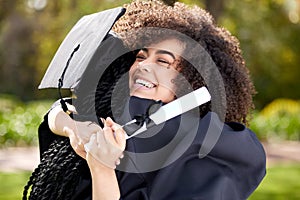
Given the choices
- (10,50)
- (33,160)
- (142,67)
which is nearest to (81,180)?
(142,67)

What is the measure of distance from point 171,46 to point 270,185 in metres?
6.00

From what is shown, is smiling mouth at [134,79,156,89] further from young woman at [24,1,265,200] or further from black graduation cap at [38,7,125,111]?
black graduation cap at [38,7,125,111]

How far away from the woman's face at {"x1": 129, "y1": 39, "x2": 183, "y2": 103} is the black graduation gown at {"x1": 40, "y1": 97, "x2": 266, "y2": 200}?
6 centimetres

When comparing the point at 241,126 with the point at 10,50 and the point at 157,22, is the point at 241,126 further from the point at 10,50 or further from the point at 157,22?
the point at 10,50

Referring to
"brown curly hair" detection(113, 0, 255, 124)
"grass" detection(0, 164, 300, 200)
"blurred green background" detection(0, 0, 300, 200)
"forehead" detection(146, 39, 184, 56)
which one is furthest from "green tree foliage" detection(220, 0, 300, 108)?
"forehead" detection(146, 39, 184, 56)

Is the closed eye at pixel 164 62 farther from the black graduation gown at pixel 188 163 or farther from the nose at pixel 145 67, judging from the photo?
the black graduation gown at pixel 188 163

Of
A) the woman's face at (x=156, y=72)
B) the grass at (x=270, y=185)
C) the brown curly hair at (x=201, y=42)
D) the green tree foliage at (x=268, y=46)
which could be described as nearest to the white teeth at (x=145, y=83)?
the woman's face at (x=156, y=72)

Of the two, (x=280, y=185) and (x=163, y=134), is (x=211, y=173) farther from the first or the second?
(x=280, y=185)

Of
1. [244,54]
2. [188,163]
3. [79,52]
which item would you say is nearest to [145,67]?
[79,52]

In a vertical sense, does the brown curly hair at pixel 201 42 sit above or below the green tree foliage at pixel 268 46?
above

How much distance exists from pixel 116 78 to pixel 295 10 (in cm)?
1974

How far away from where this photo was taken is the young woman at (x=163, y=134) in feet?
6.52

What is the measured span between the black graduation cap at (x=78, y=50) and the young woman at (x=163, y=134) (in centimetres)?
12

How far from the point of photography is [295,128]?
1364 cm
